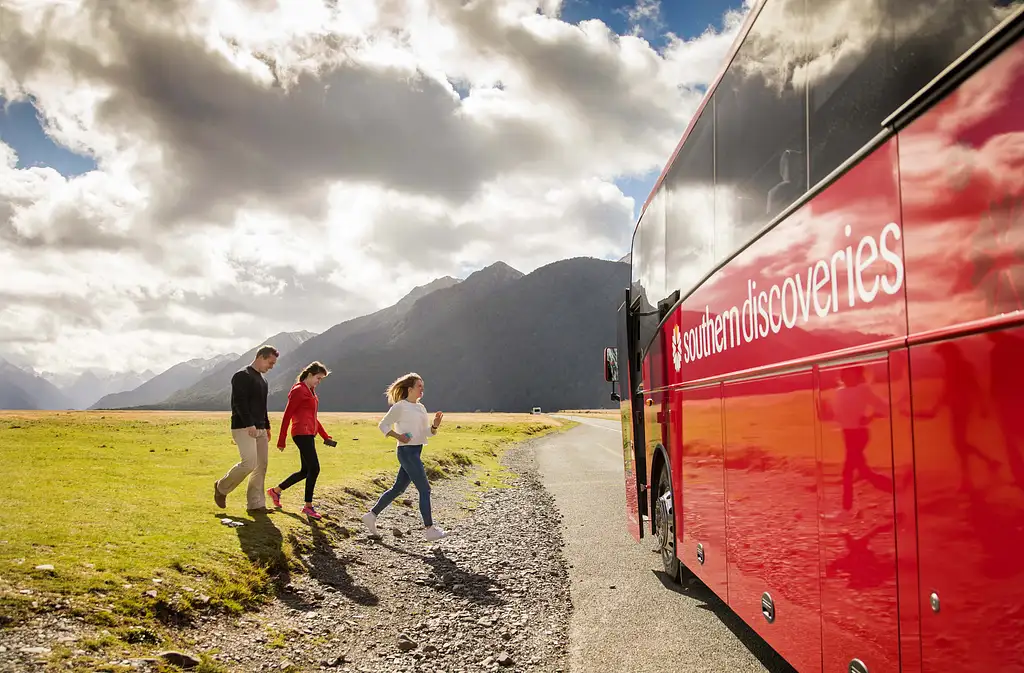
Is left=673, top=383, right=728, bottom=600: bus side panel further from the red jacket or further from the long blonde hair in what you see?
the red jacket

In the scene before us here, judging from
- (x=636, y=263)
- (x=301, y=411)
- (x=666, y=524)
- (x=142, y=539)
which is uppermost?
(x=636, y=263)

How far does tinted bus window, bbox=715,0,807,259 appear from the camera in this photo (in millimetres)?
3887

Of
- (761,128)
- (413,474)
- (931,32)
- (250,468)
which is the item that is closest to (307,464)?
(250,468)

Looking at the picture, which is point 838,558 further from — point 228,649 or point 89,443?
point 89,443

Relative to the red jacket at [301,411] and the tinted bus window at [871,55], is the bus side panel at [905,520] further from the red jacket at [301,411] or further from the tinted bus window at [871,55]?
the red jacket at [301,411]

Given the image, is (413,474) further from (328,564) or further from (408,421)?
(328,564)

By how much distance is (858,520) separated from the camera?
3.10 m

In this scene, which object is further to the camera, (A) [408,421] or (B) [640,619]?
(A) [408,421]

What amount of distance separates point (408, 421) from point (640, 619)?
13.6ft

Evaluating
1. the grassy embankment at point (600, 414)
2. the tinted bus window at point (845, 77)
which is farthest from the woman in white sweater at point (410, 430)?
the grassy embankment at point (600, 414)

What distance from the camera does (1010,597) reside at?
215cm

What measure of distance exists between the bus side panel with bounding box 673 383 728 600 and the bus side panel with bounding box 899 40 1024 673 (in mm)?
2532

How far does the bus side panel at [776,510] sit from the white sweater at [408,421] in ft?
16.0

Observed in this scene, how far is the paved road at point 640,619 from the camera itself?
486 cm
